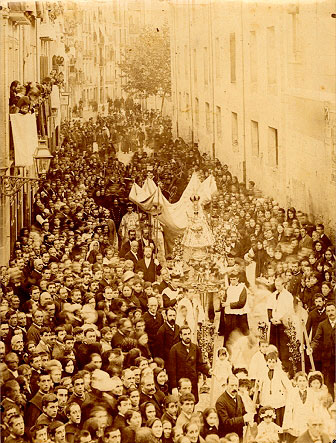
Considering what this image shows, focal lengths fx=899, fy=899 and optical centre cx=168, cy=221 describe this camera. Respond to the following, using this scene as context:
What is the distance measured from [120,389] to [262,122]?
3340 millimetres

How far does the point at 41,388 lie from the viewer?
955 centimetres

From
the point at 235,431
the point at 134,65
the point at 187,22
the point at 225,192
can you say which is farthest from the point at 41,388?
Answer: the point at 187,22

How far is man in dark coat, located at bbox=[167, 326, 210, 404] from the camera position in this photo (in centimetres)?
969

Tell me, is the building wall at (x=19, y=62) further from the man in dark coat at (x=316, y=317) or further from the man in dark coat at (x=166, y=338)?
the man in dark coat at (x=316, y=317)

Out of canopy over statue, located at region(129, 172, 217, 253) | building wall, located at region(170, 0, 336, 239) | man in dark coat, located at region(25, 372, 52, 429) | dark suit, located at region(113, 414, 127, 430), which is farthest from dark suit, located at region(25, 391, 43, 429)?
building wall, located at region(170, 0, 336, 239)

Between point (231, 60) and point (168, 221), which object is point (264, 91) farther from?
point (168, 221)

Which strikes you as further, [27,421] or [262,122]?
[262,122]

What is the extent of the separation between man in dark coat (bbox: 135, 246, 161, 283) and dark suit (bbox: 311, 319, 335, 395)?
1895 millimetres

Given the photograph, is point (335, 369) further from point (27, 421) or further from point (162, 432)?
point (27, 421)

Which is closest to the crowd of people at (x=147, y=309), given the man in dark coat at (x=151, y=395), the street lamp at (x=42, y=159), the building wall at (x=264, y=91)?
the man in dark coat at (x=151, y=395)

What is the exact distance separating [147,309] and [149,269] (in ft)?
1.46

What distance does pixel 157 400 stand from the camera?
31.5ft

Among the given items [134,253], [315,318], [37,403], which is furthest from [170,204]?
[37,403]

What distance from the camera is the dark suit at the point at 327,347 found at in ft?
32.2
